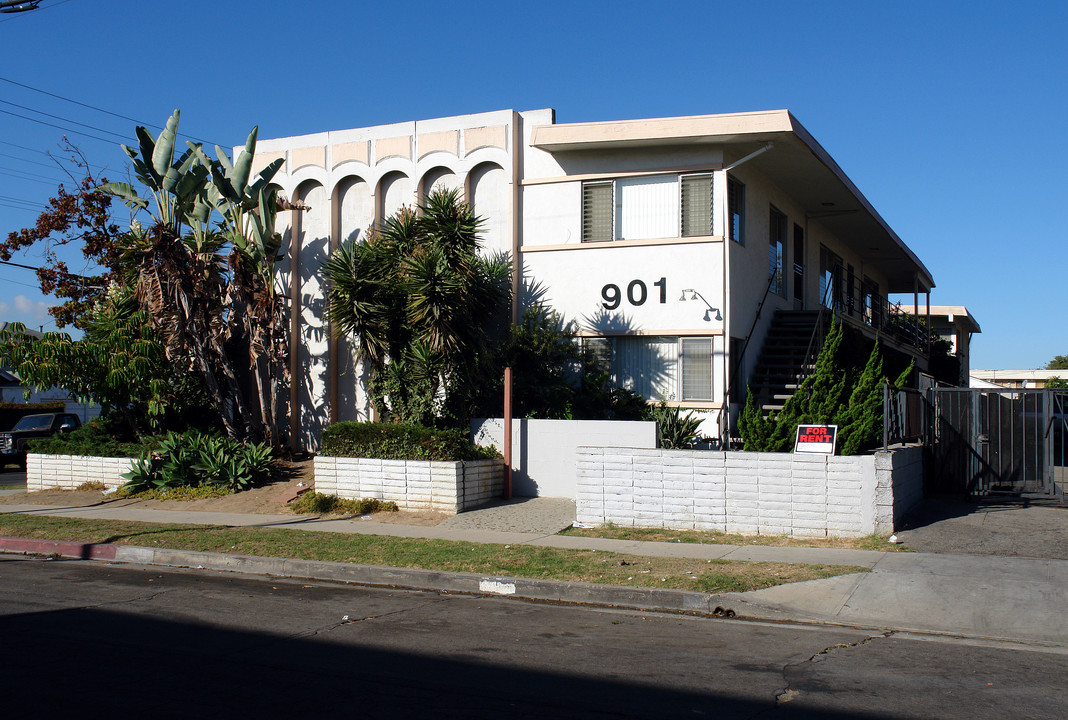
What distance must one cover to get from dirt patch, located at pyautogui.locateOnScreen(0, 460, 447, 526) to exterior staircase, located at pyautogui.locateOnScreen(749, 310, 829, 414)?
23.8 ft

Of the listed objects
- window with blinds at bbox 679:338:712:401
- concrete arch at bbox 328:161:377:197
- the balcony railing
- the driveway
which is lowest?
the driveway

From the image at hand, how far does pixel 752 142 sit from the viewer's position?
16922 millimetres

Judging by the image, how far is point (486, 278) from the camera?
55.9 ft

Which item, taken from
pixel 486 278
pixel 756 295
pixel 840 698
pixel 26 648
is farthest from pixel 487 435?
pixel 840 698

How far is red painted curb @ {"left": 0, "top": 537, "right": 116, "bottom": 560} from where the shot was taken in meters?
12.5

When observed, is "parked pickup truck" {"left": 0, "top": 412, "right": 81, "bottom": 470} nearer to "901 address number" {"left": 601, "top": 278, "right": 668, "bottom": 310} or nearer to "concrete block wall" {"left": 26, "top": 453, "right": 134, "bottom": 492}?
"concrete block wall" {"left": 26, "top": 453, "right": 134, "bottom": 492}

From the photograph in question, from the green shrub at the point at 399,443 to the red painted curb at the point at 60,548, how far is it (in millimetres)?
4429

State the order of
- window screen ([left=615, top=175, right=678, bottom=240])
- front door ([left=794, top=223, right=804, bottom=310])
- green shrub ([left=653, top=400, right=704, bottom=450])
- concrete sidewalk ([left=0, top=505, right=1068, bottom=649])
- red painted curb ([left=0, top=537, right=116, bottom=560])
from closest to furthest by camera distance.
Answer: concrete sidewalk ([left=0, top=505, right=1068, bottom=649]), red painted curb ([left=0, top=537, right=116, bottom=560]), green shrub ([left=653, top=400, right=704, bottom=450]), window screen ([left=615, top=175, right=678, bottom=240]), front door ([left=794, top=223, right=804, bottom=310])

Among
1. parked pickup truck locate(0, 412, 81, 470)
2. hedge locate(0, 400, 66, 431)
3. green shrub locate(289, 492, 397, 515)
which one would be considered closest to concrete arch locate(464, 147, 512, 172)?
green shrub locate(289, 492, 397, 515)

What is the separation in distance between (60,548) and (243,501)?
4129 mm

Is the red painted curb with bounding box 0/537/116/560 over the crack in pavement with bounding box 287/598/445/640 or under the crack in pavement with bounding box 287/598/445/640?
under

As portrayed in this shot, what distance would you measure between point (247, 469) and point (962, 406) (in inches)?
530

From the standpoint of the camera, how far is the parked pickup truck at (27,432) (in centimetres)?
2741

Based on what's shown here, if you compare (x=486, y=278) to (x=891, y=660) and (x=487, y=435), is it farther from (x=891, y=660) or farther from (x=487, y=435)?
(x=891, y=660)
